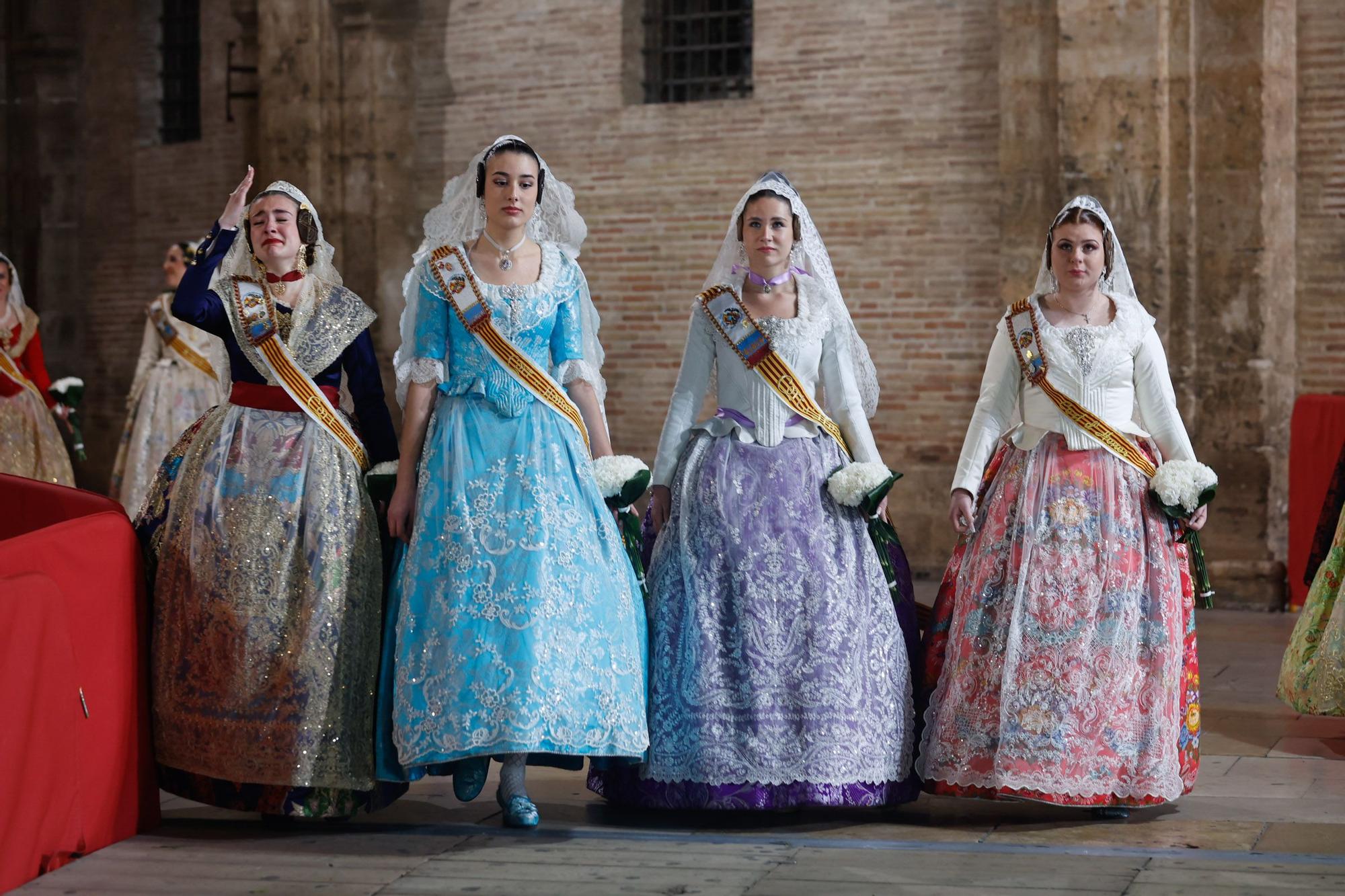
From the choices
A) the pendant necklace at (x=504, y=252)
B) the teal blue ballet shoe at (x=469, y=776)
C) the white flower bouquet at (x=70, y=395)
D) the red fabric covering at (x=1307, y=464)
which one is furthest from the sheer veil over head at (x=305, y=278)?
the red fabric covering at (x=1307, y=464)

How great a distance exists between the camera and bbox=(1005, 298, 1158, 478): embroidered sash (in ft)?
15.1

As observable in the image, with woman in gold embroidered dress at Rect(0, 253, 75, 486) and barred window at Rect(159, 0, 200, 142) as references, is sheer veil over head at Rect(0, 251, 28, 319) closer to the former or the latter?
woman in gold embroidered dress at Rect(0, 253, 75, 486)

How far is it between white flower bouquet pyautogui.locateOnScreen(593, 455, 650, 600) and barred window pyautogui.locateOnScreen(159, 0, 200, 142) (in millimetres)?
9436

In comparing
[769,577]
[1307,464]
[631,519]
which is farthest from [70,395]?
[1307,464]

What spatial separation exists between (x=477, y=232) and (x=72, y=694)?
1531 mm

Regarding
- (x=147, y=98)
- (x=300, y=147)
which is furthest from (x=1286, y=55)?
(x=147, y=98)

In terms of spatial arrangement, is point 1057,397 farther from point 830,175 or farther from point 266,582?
point 830,175

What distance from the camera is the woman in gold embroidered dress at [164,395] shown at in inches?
360

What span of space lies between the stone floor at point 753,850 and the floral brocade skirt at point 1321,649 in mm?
539

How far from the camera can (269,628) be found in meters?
4.31

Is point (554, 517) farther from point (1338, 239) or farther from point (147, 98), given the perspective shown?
point (147, 98)

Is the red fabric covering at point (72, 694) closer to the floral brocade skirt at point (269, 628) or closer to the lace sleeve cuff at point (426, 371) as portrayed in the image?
the floral brocade skirt at point (269, 628)

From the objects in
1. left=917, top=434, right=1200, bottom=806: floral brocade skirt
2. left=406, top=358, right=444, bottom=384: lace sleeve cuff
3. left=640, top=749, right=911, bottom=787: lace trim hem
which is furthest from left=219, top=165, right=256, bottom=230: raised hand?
left=917, top=434, right=1200, bottom=806: floral brocade skirt

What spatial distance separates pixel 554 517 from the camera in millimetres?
4301
